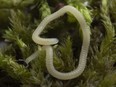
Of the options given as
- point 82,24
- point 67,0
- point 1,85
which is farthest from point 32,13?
point 1,85

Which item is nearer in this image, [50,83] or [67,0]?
[50,83]

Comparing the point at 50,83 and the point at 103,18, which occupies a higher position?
the point at 103,18

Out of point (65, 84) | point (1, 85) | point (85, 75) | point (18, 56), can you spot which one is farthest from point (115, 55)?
point (1, 85)

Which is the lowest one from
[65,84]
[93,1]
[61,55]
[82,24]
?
[65,84]

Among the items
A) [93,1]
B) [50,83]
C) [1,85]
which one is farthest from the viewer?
[93,1]

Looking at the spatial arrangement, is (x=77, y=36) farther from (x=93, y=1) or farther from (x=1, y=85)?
(x=1, y=85)

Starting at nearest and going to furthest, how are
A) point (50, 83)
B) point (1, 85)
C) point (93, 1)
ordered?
point (50, 83) < point (1, 85) < point (93, 1)
